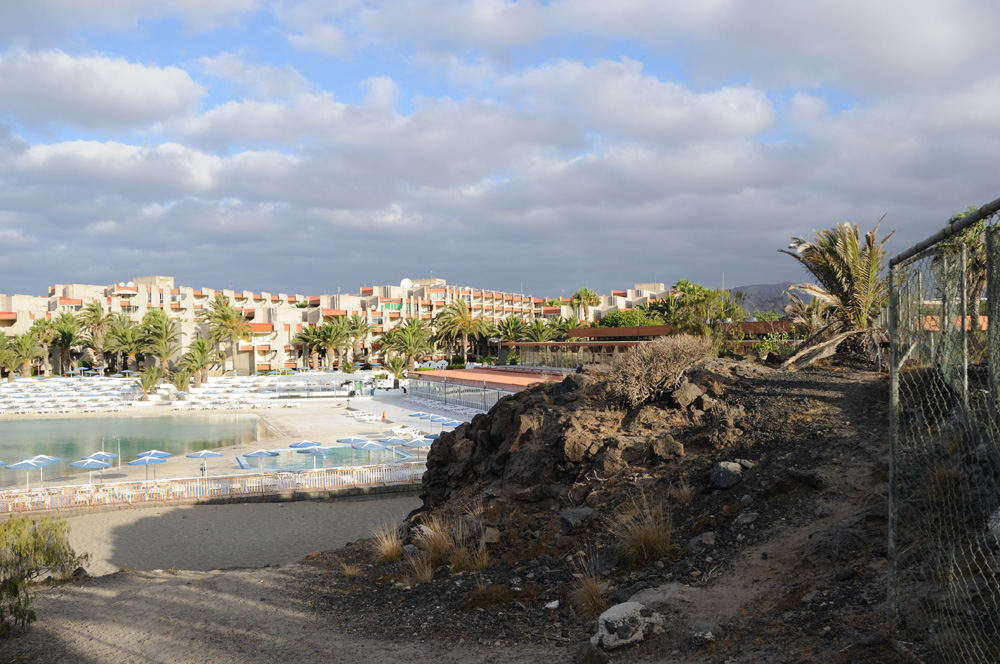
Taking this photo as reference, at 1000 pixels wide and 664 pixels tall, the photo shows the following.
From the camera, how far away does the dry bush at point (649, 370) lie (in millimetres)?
11773

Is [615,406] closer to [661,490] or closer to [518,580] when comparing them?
[661,490]

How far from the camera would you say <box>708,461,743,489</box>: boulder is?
27.3 feet

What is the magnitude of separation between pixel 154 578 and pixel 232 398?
44.2 m

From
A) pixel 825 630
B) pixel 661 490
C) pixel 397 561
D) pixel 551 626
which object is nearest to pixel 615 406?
pixel 661 490

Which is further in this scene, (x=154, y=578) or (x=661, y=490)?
(x=154, y=578)

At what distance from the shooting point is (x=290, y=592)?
8.61 meters

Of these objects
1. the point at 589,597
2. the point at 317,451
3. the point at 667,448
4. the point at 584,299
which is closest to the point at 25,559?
the point at 589,597

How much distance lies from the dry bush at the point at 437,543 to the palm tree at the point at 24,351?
8043cm

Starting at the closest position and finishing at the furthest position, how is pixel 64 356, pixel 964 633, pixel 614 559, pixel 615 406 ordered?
pixel 964 633
pixel 614 559
pixel 615 406
pixel 64 356

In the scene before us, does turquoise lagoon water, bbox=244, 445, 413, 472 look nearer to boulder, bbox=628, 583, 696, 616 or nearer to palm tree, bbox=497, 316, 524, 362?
boulder, bbox=628, 583, 696, 616

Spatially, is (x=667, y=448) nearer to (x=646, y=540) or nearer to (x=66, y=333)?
(x=646, y=540)

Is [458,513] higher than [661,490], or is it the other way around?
[661,490]

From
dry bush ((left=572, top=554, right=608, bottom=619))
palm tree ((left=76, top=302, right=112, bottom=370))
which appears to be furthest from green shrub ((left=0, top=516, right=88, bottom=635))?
palm tree ((left=76, top=302, right=112, bottom=370))

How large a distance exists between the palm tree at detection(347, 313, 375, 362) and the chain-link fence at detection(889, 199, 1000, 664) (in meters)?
82.7
